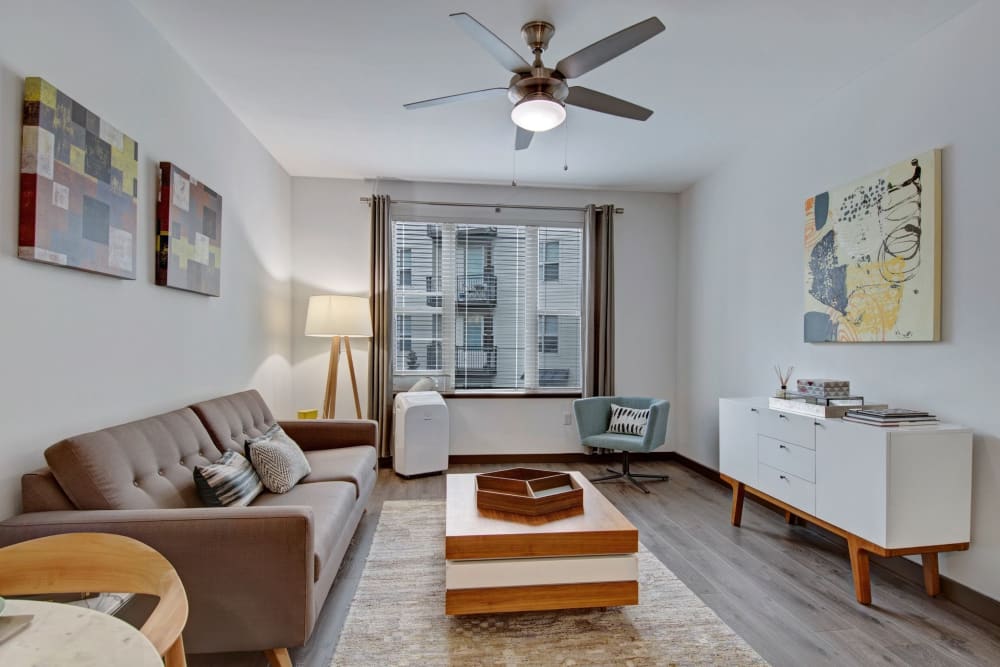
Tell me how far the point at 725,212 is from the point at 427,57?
2873 mm

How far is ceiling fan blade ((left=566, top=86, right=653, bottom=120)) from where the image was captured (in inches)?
99.4

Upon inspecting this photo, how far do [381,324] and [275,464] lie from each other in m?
2.28

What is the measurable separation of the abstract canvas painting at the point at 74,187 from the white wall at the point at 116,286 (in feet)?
0.14

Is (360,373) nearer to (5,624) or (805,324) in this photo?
(805,324)

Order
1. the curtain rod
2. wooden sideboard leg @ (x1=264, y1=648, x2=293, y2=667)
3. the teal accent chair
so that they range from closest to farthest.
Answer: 1. wooden sideboard leg @ (x1=264, y1=648, x2=293, y2=667)
2. the teal accent chair
3. the curtain rod

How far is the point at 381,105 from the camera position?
3.29m

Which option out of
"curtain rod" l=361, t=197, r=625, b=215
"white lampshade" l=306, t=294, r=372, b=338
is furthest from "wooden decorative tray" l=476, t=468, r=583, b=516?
"curtain rod" l=361, t=197, r=625, b=215

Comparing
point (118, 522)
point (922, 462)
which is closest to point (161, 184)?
point (118, 522)

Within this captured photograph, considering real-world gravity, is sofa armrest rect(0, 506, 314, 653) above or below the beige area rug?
above

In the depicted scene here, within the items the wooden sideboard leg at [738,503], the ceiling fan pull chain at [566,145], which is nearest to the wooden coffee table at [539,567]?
the wooden sideboard leg at [738,503]

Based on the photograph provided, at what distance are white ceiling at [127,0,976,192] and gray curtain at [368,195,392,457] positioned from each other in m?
0.65

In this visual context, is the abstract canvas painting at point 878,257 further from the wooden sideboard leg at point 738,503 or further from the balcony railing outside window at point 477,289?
the balcony railing outside window at point 477,289

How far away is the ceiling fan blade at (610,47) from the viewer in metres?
1.97

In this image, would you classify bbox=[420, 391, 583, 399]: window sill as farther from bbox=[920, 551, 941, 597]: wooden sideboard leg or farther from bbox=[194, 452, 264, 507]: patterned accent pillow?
bbox=[920, 551, 941, 597]: wooden sideboard leg
